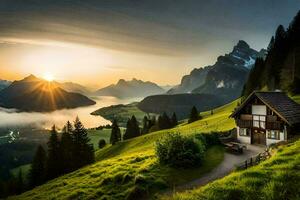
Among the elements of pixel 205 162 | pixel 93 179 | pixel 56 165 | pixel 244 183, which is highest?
pixel 244 183

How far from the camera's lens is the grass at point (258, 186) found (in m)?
13.6

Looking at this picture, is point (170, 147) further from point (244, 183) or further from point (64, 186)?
point (244, 183)

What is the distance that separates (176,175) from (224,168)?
5.92m

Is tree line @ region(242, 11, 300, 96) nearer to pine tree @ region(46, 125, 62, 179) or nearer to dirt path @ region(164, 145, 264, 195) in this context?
dirt path @ region(164, 145, 264, 195)

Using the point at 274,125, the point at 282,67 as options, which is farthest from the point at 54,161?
the point at 282,67

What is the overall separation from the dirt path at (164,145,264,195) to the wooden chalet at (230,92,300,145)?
4.31 metres

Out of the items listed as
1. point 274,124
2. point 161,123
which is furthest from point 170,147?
point 161,123

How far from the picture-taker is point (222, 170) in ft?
113

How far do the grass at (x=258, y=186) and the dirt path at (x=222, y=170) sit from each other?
38.0 ft

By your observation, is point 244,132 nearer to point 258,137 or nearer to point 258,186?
point 258,137

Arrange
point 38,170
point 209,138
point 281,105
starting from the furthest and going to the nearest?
point 38,170
point 281,105
point 209,138

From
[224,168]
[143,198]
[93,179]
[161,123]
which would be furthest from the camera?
[161,123]

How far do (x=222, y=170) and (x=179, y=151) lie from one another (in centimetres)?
484

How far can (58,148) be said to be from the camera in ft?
271
